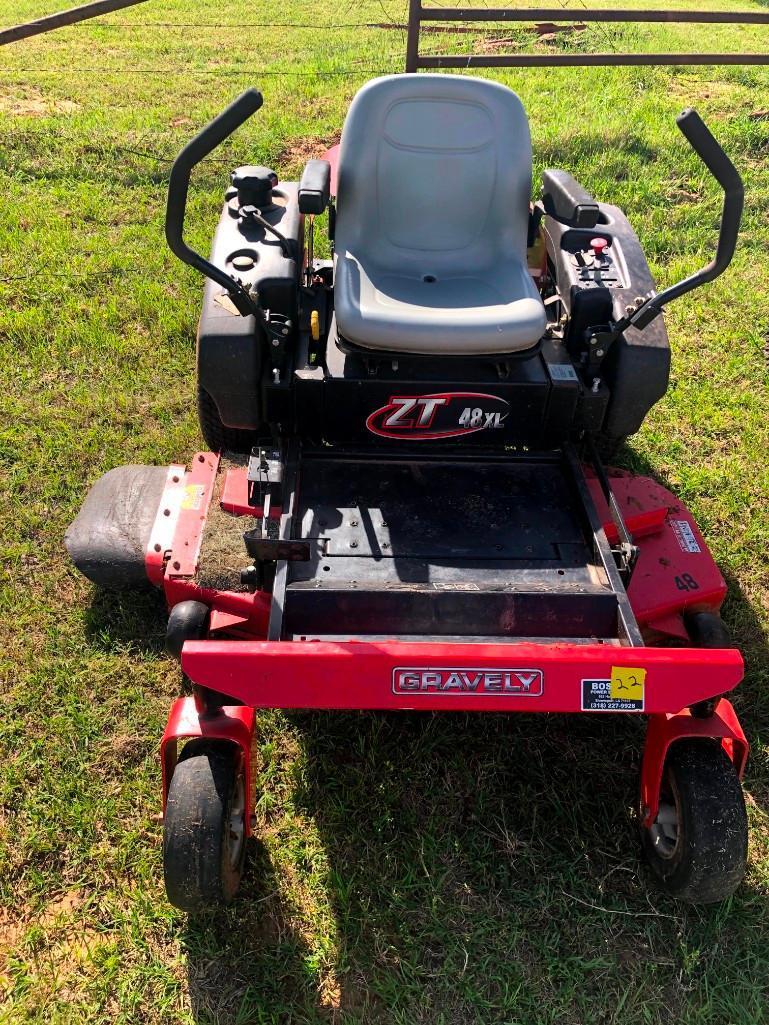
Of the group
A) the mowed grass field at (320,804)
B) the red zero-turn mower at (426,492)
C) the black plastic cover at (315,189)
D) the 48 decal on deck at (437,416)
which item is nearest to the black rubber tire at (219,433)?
the red zero-turn mower at (426,492)

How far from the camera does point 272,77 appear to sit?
705cm

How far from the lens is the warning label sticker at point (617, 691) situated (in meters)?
1.90

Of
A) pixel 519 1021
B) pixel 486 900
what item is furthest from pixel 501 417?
pixel 519 1021

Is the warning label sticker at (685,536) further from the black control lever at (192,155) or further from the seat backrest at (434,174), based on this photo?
the black control lever at (192,155)

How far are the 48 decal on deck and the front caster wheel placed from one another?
1141 millimetres

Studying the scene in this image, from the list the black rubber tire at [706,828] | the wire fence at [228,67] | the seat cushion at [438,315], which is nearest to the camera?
the black rubber tire at [706,828]

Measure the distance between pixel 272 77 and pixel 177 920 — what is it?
22.6 ft

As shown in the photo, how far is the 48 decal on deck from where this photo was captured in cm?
263

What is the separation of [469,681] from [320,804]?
0.78 meters

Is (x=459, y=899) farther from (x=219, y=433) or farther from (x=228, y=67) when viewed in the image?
(x=228, y=67)

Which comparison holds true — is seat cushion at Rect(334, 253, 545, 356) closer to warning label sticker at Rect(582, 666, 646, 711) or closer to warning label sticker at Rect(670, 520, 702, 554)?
warning label sticker at Rect(670, 520, 702, 554)

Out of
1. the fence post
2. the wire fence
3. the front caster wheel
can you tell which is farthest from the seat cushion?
the fence post

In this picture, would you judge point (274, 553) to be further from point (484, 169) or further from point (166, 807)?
point (484, 169)

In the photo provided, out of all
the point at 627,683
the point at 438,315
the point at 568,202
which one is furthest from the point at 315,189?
the point at 627,683
